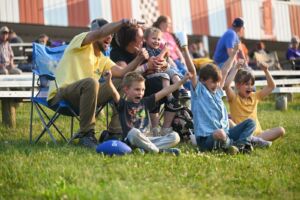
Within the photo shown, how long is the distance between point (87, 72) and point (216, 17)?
52.7ft

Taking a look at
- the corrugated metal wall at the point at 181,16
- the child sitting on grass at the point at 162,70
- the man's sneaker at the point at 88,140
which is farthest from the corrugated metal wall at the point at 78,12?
the man's sneaker at the point at 88,140

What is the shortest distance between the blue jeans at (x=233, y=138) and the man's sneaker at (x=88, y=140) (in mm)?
1056

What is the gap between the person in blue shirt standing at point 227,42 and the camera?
10.5 meters

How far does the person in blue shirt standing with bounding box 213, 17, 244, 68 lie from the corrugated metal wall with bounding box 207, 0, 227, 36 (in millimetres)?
11280

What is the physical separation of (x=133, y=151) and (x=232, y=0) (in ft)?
59.1

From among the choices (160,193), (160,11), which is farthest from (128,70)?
(160,11)

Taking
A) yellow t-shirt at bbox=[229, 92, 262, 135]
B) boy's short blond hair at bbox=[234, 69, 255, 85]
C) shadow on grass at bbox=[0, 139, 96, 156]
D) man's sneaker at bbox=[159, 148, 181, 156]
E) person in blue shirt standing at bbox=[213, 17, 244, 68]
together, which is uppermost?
person in blue shirt standing at bbox=[213, 17, 244, 68]

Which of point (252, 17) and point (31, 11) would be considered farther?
point (252, 17)

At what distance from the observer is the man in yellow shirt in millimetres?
6258

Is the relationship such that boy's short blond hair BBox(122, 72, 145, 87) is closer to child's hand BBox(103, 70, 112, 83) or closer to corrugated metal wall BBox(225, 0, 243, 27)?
child's hand BBox(103, 70, 112, 83)

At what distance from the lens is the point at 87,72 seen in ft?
22.0

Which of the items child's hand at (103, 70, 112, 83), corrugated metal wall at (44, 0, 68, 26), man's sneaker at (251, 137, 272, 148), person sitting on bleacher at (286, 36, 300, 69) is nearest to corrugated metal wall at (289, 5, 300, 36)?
person sitting on bleacher at (286, 36, 300, 69)

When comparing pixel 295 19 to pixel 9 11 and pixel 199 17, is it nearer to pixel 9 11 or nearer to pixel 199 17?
pixel 199 17

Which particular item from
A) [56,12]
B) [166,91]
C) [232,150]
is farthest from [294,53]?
[232,150]
